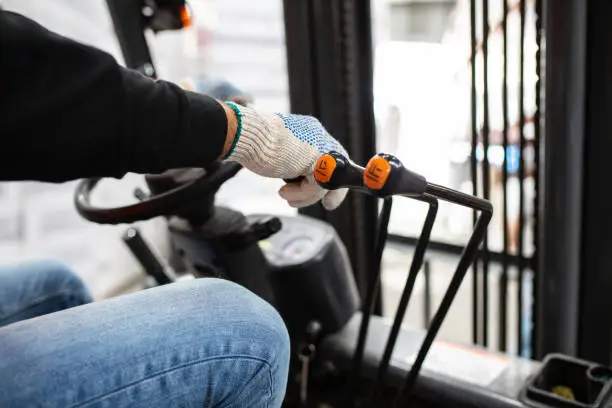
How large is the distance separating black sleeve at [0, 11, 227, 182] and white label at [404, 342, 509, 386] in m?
0.72

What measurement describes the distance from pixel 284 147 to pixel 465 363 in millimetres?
667

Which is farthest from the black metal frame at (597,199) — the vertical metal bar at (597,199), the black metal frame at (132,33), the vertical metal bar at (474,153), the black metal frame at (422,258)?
the black metal frame at (132,33)

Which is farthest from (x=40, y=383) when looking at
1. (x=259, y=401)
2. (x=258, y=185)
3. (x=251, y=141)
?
(x=258, y=185)

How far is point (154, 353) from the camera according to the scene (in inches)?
23.5

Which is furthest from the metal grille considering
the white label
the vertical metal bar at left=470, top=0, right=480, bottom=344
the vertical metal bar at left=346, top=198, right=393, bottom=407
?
the vertical metal bar at left=346, top=198, right=393, bottom=407

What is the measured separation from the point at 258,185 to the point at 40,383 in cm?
201

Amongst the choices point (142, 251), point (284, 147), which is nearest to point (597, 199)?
point (284, 147)

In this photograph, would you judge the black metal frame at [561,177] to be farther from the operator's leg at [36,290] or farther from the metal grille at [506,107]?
the operator's leg at [36,290]

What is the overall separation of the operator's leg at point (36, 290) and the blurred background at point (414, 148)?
43 centimetres

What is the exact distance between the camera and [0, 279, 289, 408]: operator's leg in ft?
1.80

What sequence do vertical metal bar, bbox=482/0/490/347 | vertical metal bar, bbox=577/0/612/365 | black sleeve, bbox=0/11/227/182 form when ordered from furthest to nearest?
vertical metal bar, bbox=482/0/490/347 → vertical metal bar, bbox=577/0/612/365 → black sleeve, bbox=0/11/227/182

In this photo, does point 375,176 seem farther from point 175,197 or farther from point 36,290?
point 36,290

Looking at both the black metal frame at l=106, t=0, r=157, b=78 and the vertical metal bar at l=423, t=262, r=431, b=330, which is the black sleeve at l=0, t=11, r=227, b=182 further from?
the vertical metal bar at l=423, t=262, r=431, b=330

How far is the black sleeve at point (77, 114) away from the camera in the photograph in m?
0.52
